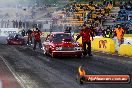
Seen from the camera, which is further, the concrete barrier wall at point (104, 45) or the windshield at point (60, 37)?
the concrete barrier wall at point (104, 45)

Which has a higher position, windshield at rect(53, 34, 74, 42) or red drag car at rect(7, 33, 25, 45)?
windshield at rect(53, 34, 74, 42)

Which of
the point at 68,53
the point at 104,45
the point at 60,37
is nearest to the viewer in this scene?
the point at 68,53

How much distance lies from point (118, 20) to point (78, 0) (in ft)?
52.7

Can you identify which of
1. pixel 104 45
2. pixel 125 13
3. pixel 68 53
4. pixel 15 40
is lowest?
pixel 15 40

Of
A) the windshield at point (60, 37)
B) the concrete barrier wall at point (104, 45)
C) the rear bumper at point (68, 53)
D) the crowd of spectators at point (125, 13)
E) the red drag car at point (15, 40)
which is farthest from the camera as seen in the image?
the crowd of spectators at point (125, 13)

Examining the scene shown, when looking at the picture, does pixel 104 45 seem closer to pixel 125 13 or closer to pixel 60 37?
pixel 60 37

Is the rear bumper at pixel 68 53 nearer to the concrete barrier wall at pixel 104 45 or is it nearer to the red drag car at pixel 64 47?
the red drag car at pixel 64 47

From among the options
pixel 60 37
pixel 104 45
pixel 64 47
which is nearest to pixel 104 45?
pixel 104 45

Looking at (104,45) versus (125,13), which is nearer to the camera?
(104,45)


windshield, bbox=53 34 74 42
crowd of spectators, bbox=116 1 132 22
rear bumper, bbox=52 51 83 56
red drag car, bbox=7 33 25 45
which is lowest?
red drag car, bbox=7 33 25 45

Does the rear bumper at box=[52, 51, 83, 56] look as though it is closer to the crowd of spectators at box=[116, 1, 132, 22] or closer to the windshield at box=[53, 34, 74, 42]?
the windshield at box=[53, 34, 74, 42]

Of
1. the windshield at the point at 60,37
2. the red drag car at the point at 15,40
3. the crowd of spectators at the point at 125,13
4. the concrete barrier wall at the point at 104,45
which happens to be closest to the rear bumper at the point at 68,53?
the windshield at the point at 60,37

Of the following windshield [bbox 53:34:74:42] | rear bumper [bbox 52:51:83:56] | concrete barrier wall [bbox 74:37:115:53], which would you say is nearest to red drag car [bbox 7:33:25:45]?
concrete barrier wall [bbox 74:37:115:53]

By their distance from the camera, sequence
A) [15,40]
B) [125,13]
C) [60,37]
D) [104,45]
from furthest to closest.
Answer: [125,13], [15,40], [104,45], [60,37]
